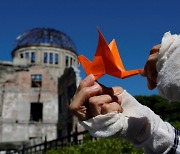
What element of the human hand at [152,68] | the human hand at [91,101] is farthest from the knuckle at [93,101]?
the human hand at [152,68]

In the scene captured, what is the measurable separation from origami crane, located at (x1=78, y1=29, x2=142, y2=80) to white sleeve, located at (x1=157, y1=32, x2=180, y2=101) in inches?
3.9

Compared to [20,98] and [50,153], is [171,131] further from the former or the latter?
[20,98]

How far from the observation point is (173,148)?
1388 mm

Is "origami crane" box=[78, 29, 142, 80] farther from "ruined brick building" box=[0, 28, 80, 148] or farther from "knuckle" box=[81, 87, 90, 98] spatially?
"ruined brick building" box=[0, 28, 80, 148]

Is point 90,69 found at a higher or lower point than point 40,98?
lower

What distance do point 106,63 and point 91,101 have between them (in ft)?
0.48

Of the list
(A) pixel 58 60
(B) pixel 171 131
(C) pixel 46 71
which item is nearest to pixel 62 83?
(C) pixel 46 71

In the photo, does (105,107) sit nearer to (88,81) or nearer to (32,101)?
(88,81)

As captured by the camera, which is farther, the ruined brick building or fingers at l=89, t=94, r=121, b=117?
the ruined brick building

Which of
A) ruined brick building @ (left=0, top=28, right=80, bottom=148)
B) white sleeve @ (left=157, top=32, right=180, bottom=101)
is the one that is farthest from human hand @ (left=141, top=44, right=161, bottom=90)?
ruined brick building @ (left=0, top=28, right=80, bottom=148)

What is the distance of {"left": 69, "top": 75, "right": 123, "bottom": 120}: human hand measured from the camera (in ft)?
4.10

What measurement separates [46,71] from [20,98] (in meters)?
3.33

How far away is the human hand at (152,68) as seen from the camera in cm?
116

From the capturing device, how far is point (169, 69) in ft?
3.66
